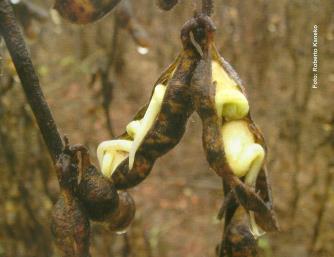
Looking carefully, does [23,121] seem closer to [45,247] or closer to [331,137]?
[45,247]

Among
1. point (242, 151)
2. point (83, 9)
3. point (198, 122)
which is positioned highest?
point (83, 9)

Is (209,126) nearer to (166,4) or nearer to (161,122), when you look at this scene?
(161,122)

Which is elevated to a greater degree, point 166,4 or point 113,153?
point 166,4

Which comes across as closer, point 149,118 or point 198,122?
point 149,118

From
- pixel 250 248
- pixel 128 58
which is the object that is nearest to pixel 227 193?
pixel 250 248

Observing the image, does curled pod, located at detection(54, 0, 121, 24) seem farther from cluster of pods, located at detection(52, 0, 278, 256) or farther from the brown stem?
the brown stem

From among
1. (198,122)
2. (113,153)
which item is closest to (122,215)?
(113,153)
